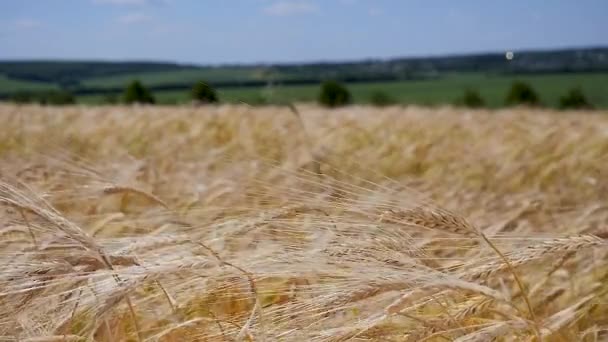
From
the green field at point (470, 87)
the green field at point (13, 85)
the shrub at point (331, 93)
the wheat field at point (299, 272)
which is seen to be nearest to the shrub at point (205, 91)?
the wheat field at point (299, 272)

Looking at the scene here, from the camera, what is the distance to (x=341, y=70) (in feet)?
234

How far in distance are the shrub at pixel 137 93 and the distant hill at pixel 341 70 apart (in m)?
2.42

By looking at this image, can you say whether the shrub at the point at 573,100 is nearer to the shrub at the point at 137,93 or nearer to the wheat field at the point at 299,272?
the shrub at the point at 137,93

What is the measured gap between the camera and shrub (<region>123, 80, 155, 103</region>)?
33531 mm

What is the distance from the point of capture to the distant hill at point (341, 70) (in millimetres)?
43406

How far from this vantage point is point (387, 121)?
838 centimetres

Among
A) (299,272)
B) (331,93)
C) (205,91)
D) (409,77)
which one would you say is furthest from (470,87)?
(299,272)

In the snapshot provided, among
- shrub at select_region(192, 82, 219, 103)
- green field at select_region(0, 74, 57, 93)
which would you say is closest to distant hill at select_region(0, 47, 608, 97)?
green field at select_region(0, 74, 57, 93)

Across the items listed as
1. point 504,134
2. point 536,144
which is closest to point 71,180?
point 536,144

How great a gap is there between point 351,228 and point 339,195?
8 cm

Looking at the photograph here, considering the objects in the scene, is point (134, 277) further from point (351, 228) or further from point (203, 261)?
point (351, 228)

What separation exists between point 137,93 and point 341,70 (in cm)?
3867

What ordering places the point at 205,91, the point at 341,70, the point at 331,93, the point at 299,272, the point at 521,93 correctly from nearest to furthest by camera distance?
the point at 299,272, the point at 205,91, the point at 331,93, the point at 521,93, the point at 341,70

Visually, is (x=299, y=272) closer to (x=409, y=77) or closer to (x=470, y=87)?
(x=470, y=87)
